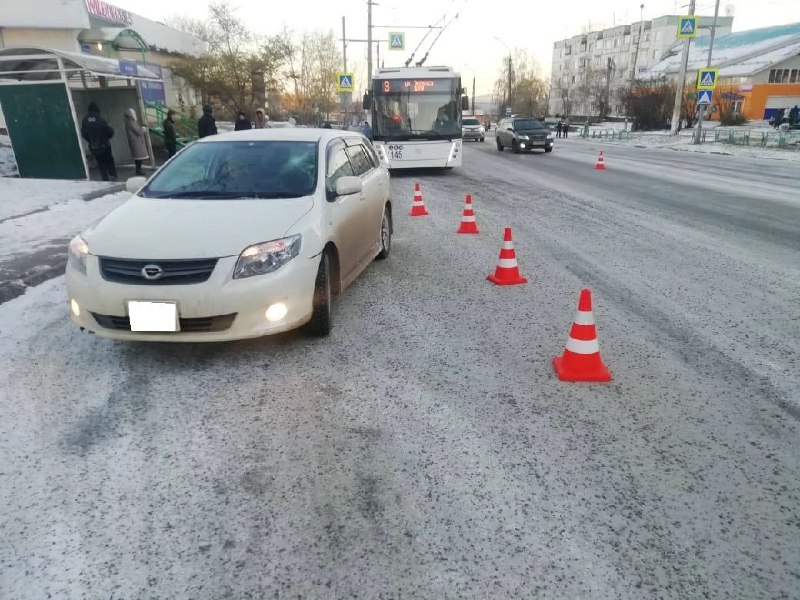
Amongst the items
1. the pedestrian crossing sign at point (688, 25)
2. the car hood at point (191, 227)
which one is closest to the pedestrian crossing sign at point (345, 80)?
the pedestrian crossing sign at point (688, 25)

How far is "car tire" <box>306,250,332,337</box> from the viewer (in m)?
4.44

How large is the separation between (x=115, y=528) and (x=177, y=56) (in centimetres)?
3825

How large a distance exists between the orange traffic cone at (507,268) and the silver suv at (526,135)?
21106mm

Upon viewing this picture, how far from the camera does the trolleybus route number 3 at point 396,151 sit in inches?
675

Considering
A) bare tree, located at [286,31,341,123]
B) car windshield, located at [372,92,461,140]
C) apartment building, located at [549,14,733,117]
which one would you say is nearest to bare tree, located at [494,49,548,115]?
apartment building, located at [549,14,733,117]

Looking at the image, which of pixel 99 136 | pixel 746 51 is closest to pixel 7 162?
pixel 99 136

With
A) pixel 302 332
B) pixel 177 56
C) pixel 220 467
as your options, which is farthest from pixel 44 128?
pixel 177 56

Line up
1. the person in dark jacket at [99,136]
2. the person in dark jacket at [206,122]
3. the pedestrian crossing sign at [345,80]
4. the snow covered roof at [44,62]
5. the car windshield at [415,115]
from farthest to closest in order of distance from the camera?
1. the pedestrian crossing sign at [345,80]
2. the car windshield at [415,115]
3. the person in dark jacket at [206,122]
4. the person in dark jacket at [99,136]
5. the snow covered roof at [44,62]

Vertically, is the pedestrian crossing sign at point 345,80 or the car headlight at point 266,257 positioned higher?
the pedestrian crossing sign at point 345,80

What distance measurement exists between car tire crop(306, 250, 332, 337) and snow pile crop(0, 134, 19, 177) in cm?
1280

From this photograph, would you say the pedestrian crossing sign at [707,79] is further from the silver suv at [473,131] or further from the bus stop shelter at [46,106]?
the bus stop shelter at [46,106]

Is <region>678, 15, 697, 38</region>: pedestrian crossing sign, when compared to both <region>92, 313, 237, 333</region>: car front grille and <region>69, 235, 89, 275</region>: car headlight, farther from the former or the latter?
<region>69, 235, 89, 275</region>: car headlight

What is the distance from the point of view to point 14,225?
8680 millimetres

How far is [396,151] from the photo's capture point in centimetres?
1720
